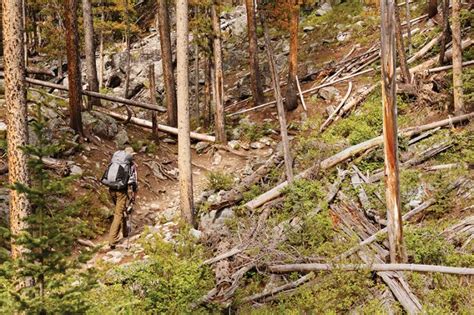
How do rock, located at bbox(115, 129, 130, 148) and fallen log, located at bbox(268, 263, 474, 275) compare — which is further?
rock, located at bbox(115, 129, 130, 148)

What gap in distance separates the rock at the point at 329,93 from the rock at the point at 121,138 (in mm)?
8715

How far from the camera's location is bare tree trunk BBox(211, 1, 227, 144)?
15000mm

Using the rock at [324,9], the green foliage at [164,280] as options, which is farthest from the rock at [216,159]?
the rock at [324,9]

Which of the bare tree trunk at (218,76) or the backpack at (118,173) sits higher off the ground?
the bare tree trunk at (218,76)

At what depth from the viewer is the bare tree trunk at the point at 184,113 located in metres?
9.24

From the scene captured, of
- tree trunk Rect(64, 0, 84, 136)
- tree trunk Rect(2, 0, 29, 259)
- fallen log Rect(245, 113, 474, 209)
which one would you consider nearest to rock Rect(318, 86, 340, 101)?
fallen log Rect(245, 113, 474, 209)

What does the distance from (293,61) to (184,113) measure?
9.48 metres

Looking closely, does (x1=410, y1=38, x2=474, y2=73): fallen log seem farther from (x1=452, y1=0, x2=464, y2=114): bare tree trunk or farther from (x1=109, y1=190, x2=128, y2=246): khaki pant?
(x1=109, y1=190, x2=128, y2=246): khaki pant

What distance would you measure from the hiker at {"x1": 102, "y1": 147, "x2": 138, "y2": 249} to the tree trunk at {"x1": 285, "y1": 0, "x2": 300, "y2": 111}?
1015 centimetres

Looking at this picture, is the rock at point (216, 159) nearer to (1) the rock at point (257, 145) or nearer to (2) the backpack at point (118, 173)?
(1) the rock at point (257, 145)

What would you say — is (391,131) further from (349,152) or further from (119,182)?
(119,182)

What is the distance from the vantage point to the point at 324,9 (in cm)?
3027

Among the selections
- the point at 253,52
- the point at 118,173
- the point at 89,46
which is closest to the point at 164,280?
the point at 118,173

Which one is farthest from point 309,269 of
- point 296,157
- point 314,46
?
point 314,46
